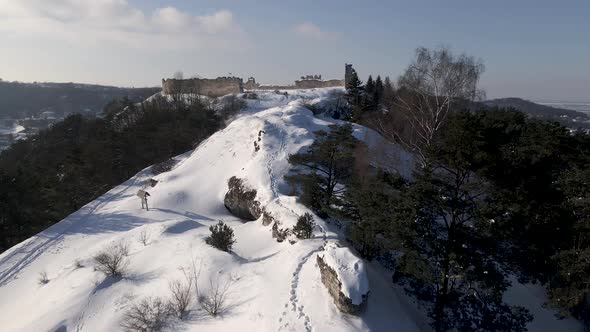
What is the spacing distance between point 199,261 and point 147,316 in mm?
2270

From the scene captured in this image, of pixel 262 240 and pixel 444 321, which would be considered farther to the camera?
pixel 262 240

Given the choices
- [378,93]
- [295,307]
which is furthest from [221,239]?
[378,93]

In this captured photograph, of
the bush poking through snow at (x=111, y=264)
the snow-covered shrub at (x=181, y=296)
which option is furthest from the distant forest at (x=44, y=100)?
the snow-covered shrub at (x=181, y=296)

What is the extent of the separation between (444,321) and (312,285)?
436 centimetres

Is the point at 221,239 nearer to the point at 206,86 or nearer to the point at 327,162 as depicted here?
the point at 327,162

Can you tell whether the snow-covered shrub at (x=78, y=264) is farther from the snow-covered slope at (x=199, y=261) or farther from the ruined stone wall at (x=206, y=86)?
the ruined stone wall at (x=206, y=86)

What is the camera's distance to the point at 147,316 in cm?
807

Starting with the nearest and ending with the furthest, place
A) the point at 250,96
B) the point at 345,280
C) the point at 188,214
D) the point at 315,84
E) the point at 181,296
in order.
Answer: the point at 345,280 → the point at 181,296 → the point at 188,214 → the point at 250,96 → the point at 315,84

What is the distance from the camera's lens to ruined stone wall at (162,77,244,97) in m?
47.8

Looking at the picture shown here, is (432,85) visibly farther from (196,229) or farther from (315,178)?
(196,229)

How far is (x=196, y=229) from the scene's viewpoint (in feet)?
44.6

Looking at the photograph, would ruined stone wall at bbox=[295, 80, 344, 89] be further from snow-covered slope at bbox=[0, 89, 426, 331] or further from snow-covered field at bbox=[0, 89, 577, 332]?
snow-covered slope at bbox=[0, 89, 426, 331]

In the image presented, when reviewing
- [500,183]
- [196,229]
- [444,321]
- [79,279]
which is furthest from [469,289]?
[79,279]

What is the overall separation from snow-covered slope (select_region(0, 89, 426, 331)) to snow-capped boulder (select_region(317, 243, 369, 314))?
22 centimetres
